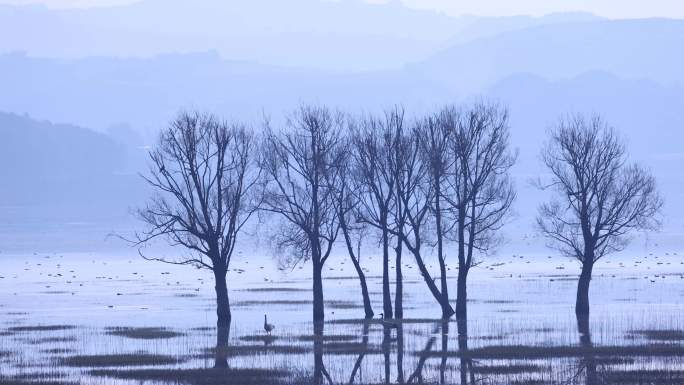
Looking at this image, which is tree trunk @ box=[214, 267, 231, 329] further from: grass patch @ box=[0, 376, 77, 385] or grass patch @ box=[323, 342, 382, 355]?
grass patch @ box=[0, 376, 77, 385]

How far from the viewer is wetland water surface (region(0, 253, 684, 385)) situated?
119ft

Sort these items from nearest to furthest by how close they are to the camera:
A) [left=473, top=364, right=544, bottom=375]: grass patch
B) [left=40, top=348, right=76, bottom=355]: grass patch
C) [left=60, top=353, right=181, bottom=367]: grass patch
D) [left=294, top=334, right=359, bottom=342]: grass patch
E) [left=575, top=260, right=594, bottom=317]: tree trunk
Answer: [left=473, top=364, right=544, bottom=375]: grass patch < [left=60, top=353, right=181, bottom=367]: grass patch < [left=40, top=348, right=76, bottom=355]: grass patch < [left=294, top=334, right=359, bottom=342]: grass patch < [left=575, top=260, right=594, bottom=317]: tree trunk

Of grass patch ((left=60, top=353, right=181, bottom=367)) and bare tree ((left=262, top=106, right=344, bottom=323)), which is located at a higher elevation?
bare tree ((left=262, top=106, right=344, bottom=323))

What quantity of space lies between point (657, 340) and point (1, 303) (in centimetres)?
3987

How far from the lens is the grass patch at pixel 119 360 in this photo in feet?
129

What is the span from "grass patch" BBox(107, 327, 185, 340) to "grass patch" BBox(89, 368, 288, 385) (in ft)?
36.8

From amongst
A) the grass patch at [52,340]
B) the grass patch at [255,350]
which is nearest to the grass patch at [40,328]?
the grass patch at [52,340]

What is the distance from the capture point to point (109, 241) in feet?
569

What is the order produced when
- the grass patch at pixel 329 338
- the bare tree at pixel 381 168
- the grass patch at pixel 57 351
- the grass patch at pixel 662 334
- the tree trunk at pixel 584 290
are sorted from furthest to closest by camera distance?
the bare tree at pixel 381 168 → the tree trunk at pixel 584 290 → the grass patch at pixel 329 338 → the grass patch at pixel 662 334 → the grass patch at pixel 57 351

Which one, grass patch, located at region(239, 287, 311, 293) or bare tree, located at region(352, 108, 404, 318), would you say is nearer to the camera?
bare tree, located at region(352, 108, 404, 318)

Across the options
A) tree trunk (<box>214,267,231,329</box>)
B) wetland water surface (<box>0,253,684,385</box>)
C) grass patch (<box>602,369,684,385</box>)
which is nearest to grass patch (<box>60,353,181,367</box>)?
wetland water surface (<box>0,253,684,385</box>)

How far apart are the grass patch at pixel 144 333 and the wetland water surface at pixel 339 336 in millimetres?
73

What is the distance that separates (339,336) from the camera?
47438 millimetres

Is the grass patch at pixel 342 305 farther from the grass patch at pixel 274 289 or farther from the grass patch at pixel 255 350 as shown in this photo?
the grass patch at pixel 255 350
